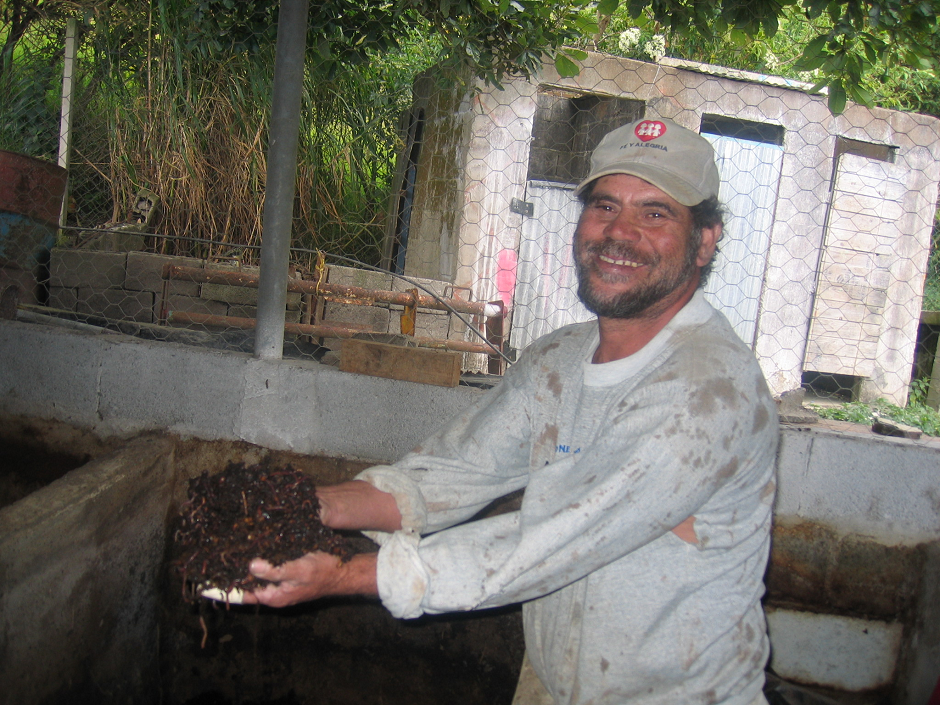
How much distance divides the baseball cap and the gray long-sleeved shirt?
27 cm

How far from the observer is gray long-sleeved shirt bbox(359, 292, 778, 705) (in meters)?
1.29

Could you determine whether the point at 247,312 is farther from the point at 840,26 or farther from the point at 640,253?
the point at 840,26

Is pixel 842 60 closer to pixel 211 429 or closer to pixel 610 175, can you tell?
pixel 610 175

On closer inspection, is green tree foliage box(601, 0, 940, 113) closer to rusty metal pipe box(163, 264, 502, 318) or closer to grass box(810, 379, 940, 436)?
rusty metal pipe box(163, 264, 502, 318)

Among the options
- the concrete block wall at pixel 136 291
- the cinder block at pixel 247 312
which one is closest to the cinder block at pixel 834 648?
the concrete block wall at pixel 136 291

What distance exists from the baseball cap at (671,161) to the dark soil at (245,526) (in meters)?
1.12

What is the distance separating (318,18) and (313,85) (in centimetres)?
268

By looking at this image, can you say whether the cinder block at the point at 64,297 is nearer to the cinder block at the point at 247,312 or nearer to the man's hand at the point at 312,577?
the cinder block at the point at 247,312

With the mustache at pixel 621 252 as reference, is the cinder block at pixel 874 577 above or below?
below

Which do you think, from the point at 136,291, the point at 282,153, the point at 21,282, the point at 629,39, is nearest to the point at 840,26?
the point at 282,153

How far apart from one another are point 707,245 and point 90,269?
459 centimetres

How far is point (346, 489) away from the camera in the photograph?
160 centimetres

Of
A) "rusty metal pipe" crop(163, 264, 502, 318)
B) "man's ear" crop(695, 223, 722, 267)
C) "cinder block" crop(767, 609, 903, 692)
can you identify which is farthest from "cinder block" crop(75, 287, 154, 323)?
"cinder block" crop(767, 609, 903, 692)

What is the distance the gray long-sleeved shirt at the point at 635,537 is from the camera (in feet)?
4.23
